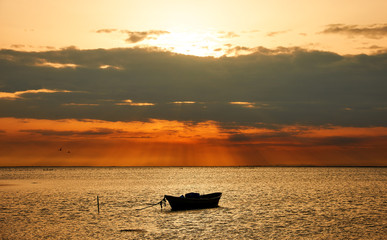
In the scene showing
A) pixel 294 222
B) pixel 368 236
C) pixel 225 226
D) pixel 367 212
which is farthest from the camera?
pixel 367 212

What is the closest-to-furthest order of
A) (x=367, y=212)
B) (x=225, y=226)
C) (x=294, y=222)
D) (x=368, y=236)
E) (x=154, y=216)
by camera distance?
(x=368, y=236) → (x=225, y=226) → (x=294, y=222) → (x=154, y=216) → (x=367, y=212)

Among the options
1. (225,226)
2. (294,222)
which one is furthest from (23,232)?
(294,222)

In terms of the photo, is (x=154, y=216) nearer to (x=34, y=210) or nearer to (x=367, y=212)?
(x=34, y=210)

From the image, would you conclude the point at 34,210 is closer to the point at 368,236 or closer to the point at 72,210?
the point at 72,210

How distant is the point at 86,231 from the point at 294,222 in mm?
24928

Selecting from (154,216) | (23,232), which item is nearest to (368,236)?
(154,216)

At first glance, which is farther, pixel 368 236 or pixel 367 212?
pixel 367 212

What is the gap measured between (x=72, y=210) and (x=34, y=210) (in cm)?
573

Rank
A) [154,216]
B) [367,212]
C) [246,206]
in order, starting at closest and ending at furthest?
[154,216]
[367,212]
[246,206]

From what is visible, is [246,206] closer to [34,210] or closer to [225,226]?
[225,226]

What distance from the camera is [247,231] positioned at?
43.1 m

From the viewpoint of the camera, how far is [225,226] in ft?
151

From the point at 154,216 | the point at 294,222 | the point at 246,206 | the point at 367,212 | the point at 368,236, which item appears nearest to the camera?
the point at 368,236

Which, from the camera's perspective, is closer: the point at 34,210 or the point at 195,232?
the point at 195,232
